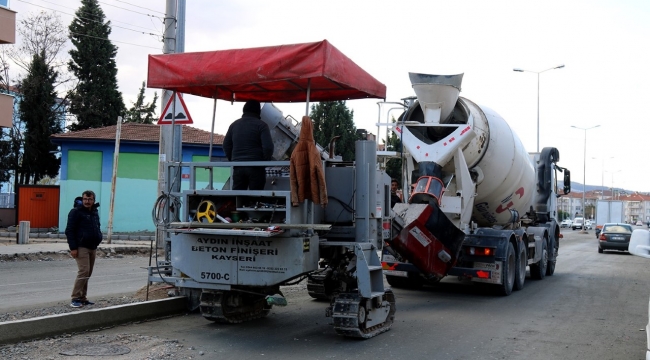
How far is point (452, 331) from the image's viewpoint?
8719mm

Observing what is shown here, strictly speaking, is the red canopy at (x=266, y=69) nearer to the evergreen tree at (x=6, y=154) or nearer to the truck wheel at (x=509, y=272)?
the truck wheel at (x=509, y=272)

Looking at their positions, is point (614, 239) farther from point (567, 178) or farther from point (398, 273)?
point (398, 273)

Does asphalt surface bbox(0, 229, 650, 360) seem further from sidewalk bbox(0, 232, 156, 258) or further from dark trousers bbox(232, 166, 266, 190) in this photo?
sidewalk bbox(0, 232, 156, 258)

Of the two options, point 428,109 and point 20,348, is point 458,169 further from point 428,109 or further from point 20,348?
point 20,348

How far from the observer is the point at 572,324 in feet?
31.3

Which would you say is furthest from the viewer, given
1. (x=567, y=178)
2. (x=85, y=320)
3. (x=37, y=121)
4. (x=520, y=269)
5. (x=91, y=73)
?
(x=91, y=73)

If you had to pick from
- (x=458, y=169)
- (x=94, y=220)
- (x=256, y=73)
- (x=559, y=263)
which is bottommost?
(x=559, y=263)

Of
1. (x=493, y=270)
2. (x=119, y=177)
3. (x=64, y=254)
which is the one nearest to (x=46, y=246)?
(x=64, y=254)

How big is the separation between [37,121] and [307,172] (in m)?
37.6

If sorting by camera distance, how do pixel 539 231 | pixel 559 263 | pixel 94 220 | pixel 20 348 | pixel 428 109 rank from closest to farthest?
pixel 20 348 → pixel 94 220 → pixel 428 109 → pixel 539 231 → pixel 559 263

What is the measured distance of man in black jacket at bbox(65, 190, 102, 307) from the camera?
9195 mm

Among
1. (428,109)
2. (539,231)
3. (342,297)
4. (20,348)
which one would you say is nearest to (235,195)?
(342,297)

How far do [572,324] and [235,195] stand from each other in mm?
5349

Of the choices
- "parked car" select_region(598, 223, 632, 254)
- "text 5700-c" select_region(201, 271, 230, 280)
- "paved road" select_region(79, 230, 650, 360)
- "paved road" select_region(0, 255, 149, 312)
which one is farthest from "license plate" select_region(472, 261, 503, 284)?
"parked car" select_region(598, 223, 632, 254)
